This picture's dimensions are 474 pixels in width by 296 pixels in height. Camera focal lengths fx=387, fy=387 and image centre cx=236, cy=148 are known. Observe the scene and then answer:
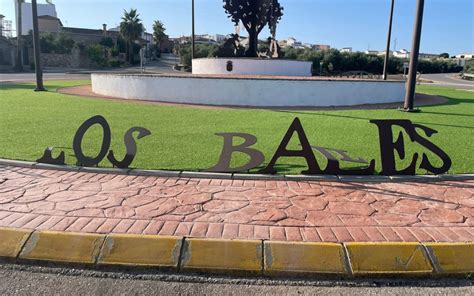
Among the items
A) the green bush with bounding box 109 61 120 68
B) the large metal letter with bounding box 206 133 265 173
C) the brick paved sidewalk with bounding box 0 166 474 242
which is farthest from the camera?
the green bush with bounding box 109 61 120 68

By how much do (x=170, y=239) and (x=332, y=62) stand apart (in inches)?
1979

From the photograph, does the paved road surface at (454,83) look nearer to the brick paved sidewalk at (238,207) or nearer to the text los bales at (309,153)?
the text los bales at (309,153)

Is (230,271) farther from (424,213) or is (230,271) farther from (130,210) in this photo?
(424,213)

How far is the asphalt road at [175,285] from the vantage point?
276 cm

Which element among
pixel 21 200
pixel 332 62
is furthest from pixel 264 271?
pixel 332 62

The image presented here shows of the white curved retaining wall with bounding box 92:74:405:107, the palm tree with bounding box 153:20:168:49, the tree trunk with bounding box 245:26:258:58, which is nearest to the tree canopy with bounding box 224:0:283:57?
the tree trunk with bounding box 245:26:258:58

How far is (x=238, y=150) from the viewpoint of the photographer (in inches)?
192

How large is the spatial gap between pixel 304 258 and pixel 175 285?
3.38 ft

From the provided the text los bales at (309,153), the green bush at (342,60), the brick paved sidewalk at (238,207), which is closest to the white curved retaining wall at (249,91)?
the text los bales at (309,153)

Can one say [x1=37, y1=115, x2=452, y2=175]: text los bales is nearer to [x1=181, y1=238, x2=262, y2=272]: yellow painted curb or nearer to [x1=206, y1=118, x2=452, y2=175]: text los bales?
[x1=206, y1=118, x2=452, y2=175]: text los bales

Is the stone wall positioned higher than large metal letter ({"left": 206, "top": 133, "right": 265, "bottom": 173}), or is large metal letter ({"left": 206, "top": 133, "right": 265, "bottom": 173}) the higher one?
the stone wall

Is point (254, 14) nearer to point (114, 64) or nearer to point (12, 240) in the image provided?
point (12, 240)

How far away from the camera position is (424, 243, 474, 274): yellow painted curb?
306cm

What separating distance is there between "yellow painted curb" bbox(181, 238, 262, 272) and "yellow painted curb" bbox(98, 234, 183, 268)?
101 mm
